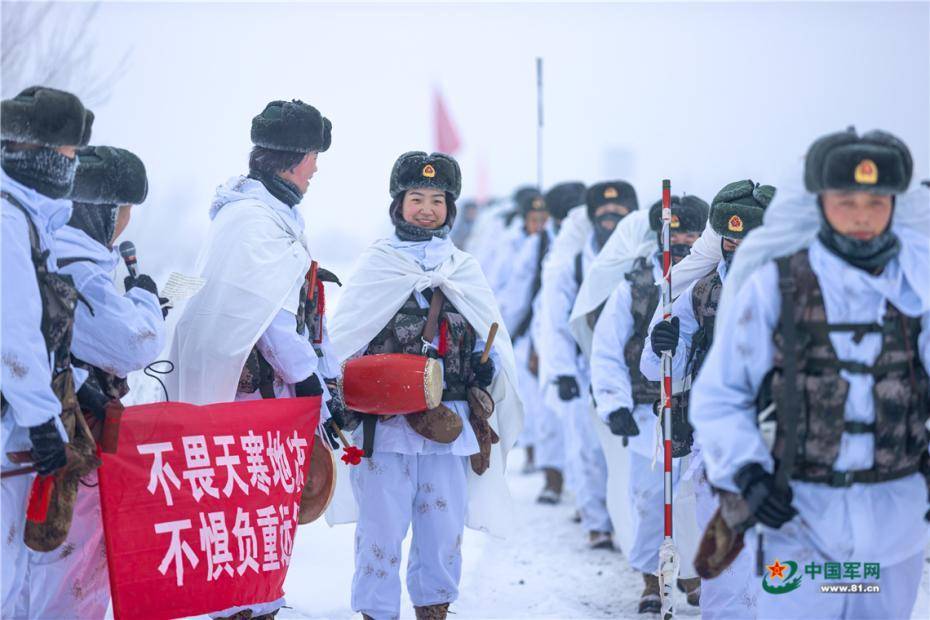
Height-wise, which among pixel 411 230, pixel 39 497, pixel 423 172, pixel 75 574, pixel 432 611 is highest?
pixel 423 172

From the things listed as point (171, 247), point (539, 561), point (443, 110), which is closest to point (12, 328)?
point (539, 561)

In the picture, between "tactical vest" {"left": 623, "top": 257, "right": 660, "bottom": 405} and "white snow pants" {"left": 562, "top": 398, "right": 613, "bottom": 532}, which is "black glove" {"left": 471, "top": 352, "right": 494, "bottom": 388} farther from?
"white snow pants" {"left": 562, "top": 398, "right": 613, "bottom": 532}

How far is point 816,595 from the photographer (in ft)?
12.5

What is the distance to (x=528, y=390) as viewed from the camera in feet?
39.2

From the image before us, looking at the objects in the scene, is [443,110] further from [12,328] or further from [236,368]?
[12,328]

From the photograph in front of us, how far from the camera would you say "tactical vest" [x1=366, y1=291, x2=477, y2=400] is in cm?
583

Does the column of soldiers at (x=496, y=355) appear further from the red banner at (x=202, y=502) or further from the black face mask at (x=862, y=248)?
the red banner at (x=202, y=502)

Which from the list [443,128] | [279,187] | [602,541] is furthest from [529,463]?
[443,128]

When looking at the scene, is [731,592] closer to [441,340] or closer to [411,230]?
[441,340]

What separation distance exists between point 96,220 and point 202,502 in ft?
3.83

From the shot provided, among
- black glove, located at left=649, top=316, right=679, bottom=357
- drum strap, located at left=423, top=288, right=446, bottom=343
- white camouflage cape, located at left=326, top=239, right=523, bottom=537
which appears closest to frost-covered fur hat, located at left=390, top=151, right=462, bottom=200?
white camouflage cape, located at left=326, top=239, right=523, bottom=537

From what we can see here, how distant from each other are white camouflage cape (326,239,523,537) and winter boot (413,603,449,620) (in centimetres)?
59

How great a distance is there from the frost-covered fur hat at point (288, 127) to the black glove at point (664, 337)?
5.70 feet

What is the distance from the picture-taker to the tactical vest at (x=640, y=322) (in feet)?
22.5
